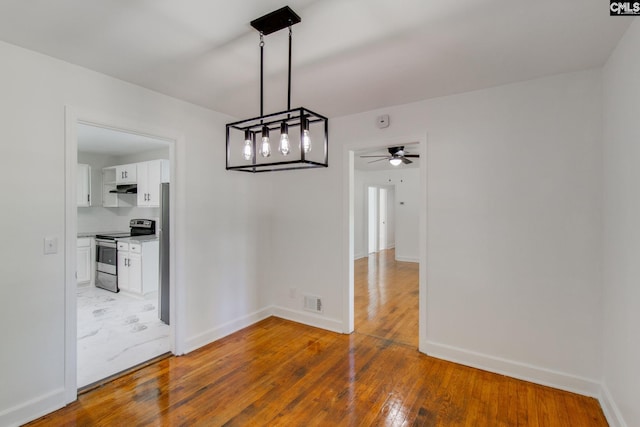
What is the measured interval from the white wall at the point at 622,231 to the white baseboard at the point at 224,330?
10.8 ft

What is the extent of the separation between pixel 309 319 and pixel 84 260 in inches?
170

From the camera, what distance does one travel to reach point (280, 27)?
68.1 inches

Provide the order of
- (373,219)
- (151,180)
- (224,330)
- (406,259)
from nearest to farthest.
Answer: (224,330) < (151,180) < (406,259) < (373,219)

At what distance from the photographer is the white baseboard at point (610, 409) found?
1.90 m

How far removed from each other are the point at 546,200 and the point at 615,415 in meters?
1.49

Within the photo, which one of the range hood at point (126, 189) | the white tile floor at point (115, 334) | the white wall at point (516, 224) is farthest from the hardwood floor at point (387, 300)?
the range hood at point (126, 189)

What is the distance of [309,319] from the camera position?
12.3 ft

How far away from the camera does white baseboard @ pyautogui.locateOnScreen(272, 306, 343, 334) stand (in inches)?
140

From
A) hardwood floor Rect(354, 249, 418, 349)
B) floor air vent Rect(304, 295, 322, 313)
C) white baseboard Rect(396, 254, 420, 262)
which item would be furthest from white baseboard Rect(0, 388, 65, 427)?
white baseboard Rect(396, 254, 420, 262)

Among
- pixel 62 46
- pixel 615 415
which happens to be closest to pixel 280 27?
pixel 62 46

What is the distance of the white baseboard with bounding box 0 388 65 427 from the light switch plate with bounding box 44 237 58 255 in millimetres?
1000

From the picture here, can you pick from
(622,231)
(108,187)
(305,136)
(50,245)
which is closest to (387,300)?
(622,231)

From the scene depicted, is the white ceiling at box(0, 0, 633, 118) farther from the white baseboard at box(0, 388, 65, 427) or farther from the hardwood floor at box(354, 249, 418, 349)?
the hardwood floor at box(354, 249, 418, 349)

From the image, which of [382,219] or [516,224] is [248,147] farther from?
[382,219]
